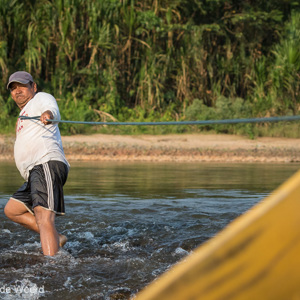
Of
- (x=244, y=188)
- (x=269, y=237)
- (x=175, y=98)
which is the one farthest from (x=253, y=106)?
(x=269, y=237)

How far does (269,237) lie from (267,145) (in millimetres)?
12719

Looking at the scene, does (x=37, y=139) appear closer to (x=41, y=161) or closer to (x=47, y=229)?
(x=41, y=161)

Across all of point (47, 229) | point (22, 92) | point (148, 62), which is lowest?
point (47, 229)

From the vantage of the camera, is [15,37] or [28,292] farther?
[15,37]

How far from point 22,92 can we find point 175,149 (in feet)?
28.7

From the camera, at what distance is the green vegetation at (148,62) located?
48.5 feet

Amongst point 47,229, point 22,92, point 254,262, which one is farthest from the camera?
point 22,92

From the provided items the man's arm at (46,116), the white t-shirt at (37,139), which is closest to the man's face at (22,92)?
the white t-shirt at (37,139)

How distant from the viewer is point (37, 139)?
393cm

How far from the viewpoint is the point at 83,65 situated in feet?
51.8

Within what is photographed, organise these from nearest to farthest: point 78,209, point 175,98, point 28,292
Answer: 1. point 28,292
2. point 78,209
3. point 175,98

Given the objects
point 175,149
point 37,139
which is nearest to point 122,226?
point 37,139

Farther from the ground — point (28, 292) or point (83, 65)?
point (83, 65)

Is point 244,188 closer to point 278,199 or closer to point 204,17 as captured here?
point 278,199
